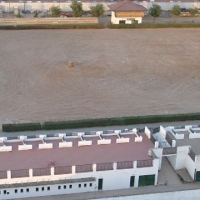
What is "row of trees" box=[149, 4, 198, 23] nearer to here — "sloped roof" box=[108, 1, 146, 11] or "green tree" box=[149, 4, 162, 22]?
"green tree" box=[149, 4, 162, 22]

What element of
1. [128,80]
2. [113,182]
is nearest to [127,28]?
[128,80]

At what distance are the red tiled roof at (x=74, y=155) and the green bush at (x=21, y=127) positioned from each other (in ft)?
21.3

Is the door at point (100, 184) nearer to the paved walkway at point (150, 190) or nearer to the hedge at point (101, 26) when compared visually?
the paved walkway at point (150, 190)

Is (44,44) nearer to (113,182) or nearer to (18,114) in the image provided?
(18,114)

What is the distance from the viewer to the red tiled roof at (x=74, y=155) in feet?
89.5

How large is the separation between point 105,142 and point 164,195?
18.6 feet

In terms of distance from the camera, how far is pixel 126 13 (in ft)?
212

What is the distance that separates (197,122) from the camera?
3891cm

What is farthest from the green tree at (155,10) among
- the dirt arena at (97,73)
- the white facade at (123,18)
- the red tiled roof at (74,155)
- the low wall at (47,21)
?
the red tiled roof at (74,155)

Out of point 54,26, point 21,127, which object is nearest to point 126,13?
point 54,26

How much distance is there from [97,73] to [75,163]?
78.1ft

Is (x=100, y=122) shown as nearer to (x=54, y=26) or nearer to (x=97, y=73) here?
(x=97, y=73)

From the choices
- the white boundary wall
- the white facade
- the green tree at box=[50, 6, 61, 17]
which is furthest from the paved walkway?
the green tree at box=[50, 6, 61, 17]

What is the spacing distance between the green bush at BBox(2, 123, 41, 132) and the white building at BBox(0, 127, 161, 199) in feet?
19.2
